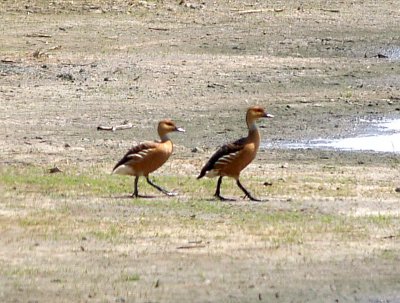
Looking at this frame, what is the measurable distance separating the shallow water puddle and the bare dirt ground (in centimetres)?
41

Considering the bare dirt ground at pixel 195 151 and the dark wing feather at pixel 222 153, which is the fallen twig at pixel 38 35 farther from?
the dark wing feather at pixel 222 153

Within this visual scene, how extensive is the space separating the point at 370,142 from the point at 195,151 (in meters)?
2.15

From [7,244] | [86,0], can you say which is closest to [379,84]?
[86,0]

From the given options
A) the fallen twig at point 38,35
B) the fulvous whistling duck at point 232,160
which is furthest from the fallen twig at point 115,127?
the fallen twig at point 38,35

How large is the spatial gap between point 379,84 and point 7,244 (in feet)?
38.1

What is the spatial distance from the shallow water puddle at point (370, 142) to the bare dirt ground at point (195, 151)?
410 mm

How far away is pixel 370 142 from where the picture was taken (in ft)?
54.2

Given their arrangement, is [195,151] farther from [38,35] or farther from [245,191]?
[38,35]

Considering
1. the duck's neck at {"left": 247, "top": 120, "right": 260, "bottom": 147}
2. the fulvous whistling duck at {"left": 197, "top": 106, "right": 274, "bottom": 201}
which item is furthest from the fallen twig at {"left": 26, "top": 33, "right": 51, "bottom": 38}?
the fulvous whistling duck at {"left": 197, "top": 106, "right": 274, "bottom": 201}

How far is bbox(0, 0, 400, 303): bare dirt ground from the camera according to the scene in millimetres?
9367

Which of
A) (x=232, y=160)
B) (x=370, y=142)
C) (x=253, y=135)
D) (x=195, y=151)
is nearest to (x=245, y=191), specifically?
(x=232, y=160)

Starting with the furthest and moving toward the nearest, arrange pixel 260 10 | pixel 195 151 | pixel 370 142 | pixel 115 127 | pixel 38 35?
pixel 260 10 → pixel 38 35 → pixel 115 127 → pixel 370 142 → pixel 195 151

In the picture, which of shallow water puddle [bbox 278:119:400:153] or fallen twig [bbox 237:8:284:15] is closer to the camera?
shallow water puddle [bbox 278:119:400:153]

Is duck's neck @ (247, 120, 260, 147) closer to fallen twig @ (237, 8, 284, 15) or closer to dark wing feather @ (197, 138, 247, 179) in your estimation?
dark wing feather @ (197, 138, 247, 179)
